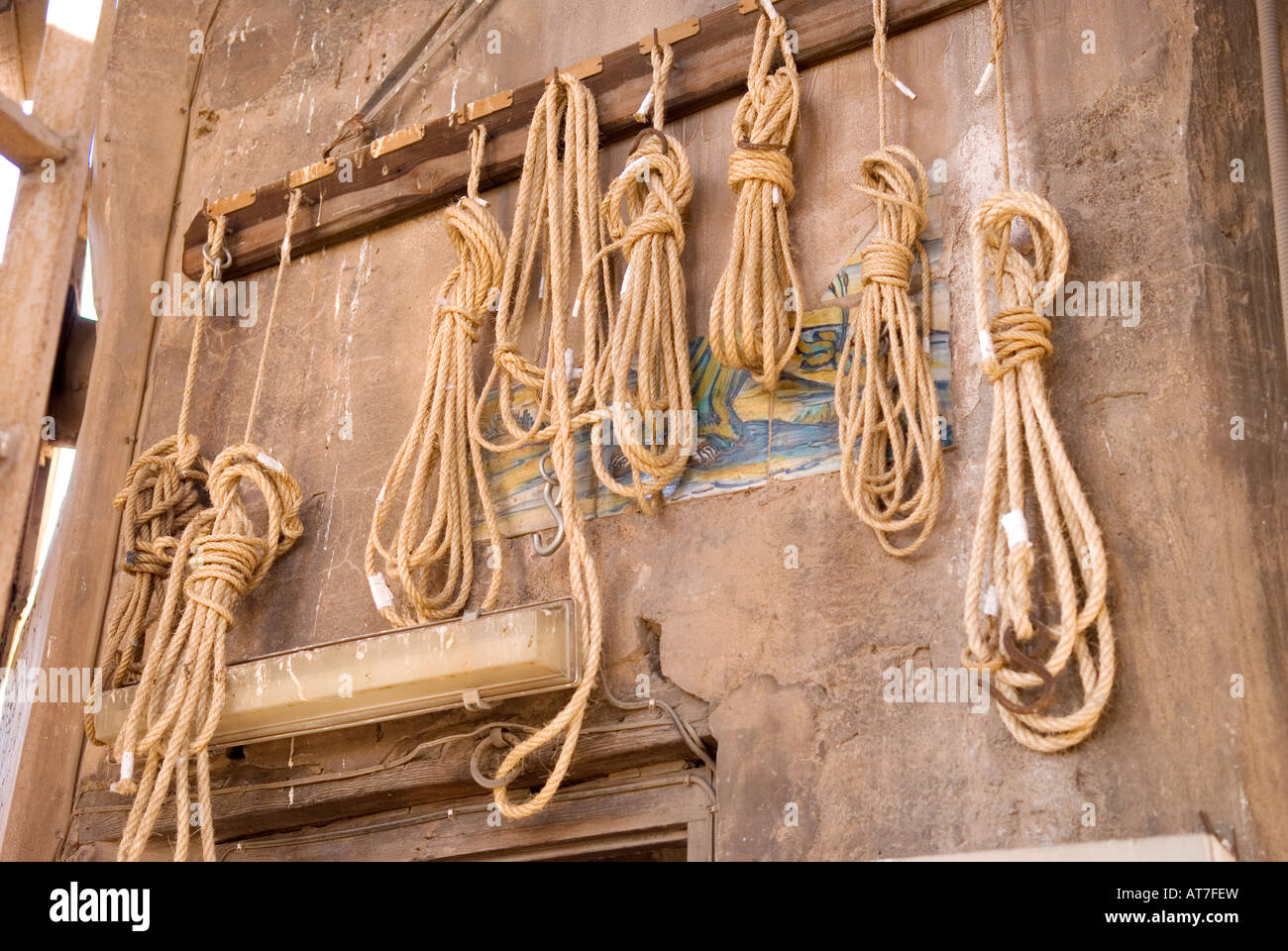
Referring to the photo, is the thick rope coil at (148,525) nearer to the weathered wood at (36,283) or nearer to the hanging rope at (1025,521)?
the weathered wood at (36,283)

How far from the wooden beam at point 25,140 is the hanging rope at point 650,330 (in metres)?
1.61

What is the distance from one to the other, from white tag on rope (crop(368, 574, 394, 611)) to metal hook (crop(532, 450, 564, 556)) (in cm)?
32

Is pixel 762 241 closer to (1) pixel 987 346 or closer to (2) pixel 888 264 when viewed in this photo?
(2) pixel 888 264

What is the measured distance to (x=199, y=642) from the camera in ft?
11.0

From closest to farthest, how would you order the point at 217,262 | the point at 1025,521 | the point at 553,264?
the point at 1025,521 → the point at 553,264 → the point at 217,262

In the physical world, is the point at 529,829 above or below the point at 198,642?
below

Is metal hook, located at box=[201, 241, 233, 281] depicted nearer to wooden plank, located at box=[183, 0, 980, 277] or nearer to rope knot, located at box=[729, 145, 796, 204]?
wooden plank, located at box=[183, 0, 980, 277]

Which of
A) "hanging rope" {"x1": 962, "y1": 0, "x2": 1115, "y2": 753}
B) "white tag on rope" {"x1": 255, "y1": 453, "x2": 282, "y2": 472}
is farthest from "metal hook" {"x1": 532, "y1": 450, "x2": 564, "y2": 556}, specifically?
"hanging rope" {"x1": 962, "y1": 0, "x2": 1115, "y2": 753}

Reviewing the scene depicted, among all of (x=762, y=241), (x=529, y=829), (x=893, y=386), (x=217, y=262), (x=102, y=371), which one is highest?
(x=217, y=262)

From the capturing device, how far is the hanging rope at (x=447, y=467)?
3355mm

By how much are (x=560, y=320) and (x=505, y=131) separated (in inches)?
27.3

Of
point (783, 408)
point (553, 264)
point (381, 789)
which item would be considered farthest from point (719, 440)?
point (381, 789)

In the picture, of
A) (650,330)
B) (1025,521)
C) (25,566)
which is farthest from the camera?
(25,566)
